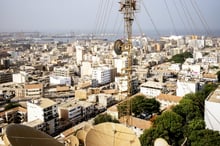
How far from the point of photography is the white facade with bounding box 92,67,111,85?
1636 cm

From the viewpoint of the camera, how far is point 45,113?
9078 millimetres

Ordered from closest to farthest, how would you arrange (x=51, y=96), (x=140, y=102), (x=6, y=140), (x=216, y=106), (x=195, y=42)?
(x=6, y=140) < (x=216, y=106) < (x=140, y=102) < (x=51, y=96) < (x=195, y=42)

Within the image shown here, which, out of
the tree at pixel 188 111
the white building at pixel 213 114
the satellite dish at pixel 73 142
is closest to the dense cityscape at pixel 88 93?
the white building at pixel 213 114

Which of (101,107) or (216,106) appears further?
(101,107)

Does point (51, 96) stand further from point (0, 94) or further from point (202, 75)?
point (202, 75)

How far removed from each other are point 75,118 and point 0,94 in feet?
19.0

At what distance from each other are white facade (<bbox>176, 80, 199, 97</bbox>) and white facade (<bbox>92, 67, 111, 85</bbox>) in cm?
560

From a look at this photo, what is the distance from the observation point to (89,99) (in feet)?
40.8

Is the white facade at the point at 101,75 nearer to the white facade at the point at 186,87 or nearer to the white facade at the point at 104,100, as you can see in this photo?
the white facade at the point at 104,100

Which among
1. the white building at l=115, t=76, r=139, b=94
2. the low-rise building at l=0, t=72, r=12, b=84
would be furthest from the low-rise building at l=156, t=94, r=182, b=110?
the low-rise building at l=0, t=72, r=12, b=84

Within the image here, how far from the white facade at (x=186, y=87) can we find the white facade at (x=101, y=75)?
18.4 feet

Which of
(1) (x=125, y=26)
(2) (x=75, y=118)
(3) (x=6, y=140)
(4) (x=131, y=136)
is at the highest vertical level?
(1) (x=125, y=26)

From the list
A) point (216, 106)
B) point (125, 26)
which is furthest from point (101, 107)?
point (125, 26)

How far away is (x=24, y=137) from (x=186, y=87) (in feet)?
31.2
